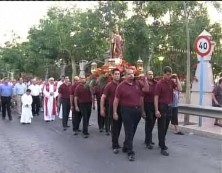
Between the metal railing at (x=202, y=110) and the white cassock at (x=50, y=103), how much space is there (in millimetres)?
5638

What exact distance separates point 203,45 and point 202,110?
1929mm

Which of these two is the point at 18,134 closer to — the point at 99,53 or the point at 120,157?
the point at 120,157

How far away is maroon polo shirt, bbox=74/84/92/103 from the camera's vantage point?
11.8 m

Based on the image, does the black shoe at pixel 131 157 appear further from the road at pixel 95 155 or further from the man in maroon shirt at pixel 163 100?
the man in maroon shirt at pixel 163 100

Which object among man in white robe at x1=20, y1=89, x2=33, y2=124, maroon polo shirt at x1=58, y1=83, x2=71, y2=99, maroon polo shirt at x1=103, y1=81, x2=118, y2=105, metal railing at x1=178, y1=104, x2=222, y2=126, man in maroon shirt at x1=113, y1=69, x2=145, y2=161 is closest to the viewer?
man in maroon shirt at x1=113, y1=69, x2=145, y2=161

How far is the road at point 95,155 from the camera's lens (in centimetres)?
715

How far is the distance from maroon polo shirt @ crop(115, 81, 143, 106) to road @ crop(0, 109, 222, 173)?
Answer: 1.02m

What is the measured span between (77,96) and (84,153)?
11.0 ft

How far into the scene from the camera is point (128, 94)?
808 cm

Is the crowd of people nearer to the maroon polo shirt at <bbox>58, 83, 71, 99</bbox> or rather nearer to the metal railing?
the maroon polo shirt at <bbox>58, 83, 71, 99</bbox>

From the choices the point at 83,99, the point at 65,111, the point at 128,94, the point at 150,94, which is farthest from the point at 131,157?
the point at 65,111

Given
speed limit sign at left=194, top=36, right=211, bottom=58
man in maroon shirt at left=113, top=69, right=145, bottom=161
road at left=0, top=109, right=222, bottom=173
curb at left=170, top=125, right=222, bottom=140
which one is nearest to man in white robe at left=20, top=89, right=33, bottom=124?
road at left=0, top=109, right=222, bottom=173

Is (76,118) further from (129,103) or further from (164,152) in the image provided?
(129,103)

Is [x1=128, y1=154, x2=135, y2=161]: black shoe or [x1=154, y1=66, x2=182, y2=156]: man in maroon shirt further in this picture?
[x1=154, y1=66, x2=182, y2=156]: man in maroon shirt
